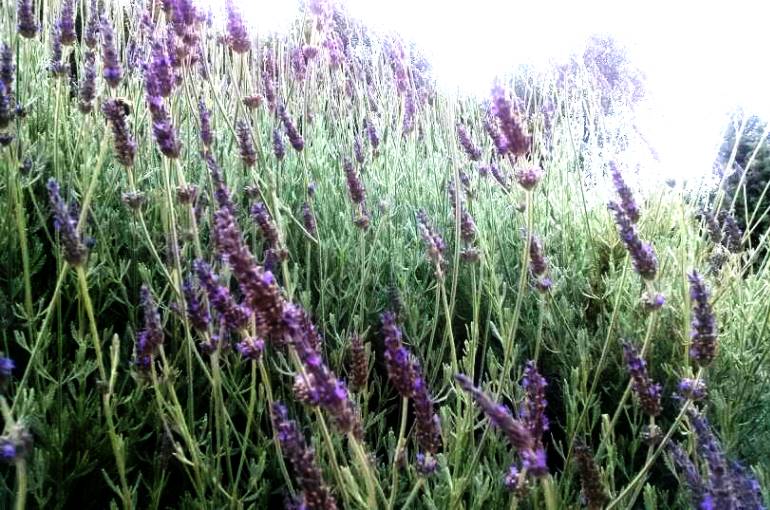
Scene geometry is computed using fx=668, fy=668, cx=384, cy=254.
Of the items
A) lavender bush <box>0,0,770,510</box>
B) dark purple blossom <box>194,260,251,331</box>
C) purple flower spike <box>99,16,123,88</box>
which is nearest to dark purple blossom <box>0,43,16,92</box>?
lavender bush <box>0,0,770,510</box>

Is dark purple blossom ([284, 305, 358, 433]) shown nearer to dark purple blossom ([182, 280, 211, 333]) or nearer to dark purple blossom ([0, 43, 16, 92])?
dark purple blossom ([182, 280, 211, 333])

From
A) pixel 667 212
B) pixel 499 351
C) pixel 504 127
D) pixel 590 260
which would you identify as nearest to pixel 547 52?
pixel 667 212

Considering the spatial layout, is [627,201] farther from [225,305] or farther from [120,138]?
[120,138]

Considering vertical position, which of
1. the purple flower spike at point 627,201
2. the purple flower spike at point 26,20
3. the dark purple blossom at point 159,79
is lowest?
the purple flower spike at point 627,201

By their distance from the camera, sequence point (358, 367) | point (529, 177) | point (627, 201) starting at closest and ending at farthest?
point (358, 367)
point (529, 177)
point (627, 201)

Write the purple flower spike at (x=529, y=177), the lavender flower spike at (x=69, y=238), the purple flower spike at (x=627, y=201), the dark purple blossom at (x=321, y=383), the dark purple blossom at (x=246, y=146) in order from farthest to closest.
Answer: the dark purple blossom at (x=246, y=146) → the purple flower spike at (x=627, y=201) → the purple flower spike at (x=529, y=177) → the lavender flower spike at (x=69, y=238) → the dark purple blossom at (x=321, y=383)

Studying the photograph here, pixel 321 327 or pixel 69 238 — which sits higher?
pixel 69 238

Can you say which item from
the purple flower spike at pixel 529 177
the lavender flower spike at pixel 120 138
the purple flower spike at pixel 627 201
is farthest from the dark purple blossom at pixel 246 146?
the purple flower spike at pixel 627 201

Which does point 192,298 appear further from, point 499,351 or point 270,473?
point 499,351

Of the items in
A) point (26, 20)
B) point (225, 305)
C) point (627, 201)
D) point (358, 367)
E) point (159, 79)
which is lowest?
point (358, 367)

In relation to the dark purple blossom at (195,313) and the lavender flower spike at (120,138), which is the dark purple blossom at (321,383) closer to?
the dark purple blossom at (195,313)

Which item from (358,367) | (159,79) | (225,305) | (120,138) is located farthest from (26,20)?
(358,367)

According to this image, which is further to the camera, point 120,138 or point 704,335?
point 120,138

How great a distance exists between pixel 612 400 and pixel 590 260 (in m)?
0.69
